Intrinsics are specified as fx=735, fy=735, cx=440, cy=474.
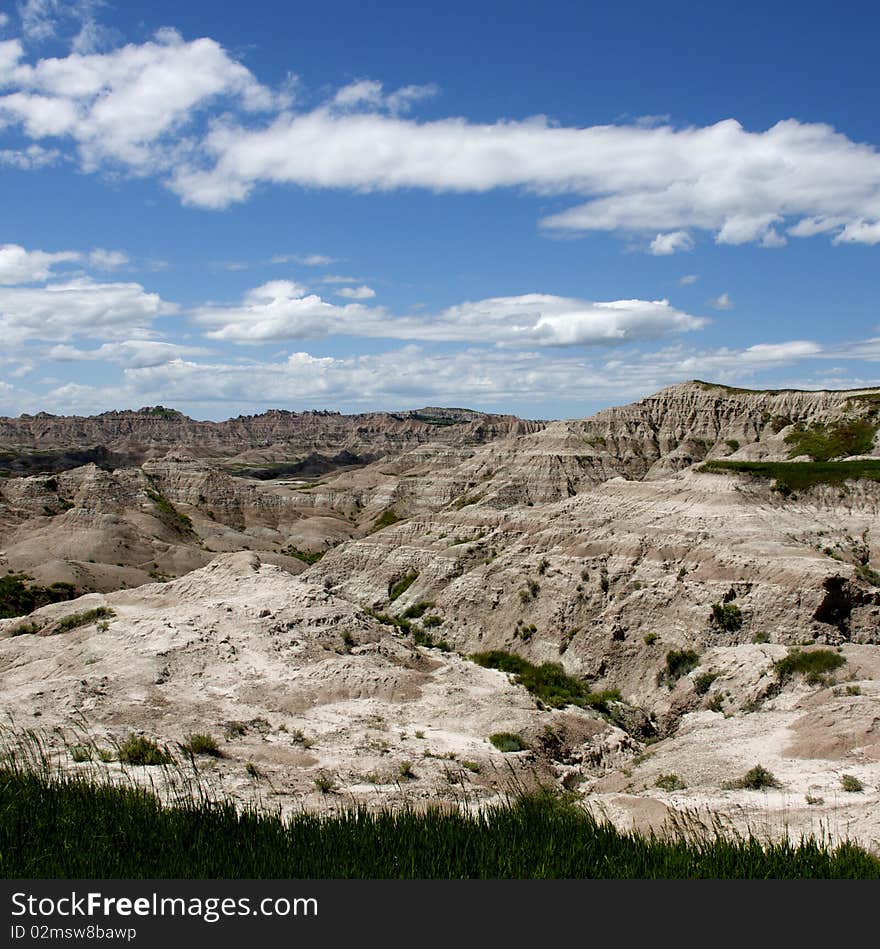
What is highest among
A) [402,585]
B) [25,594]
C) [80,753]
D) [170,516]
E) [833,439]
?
[833,439]

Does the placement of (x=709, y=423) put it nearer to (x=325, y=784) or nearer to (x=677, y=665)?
(x=677, y=665)

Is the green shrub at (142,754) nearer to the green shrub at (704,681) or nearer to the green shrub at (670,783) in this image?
the green shrub at (670,783)

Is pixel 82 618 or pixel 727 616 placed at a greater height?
pixel 727 616

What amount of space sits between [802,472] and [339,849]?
186ft

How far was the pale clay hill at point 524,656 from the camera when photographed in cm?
2108

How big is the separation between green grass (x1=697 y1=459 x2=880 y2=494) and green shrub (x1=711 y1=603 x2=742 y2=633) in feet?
58.9

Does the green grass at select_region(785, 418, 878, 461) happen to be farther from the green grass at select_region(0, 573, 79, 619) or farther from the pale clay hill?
the green grass at select_region(0, 573, 79, 619)

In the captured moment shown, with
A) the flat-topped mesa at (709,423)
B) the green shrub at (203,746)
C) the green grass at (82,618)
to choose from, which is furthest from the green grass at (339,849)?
the flat-topped mesa at (709,423)

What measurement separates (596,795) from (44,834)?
14184 millimetres

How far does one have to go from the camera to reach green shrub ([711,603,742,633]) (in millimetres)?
41438

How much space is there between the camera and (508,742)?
85.7 feet

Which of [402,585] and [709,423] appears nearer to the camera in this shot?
[402,585]

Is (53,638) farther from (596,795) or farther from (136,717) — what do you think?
(596,795)

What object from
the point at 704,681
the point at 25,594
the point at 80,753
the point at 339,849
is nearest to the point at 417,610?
the point at 704,681
